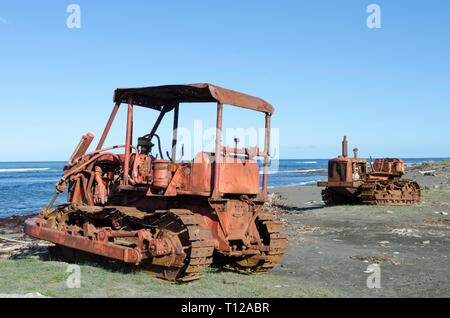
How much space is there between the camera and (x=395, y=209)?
18.8 m

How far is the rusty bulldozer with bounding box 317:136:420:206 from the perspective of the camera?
2012 centimetres

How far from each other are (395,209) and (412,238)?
21.4 ft

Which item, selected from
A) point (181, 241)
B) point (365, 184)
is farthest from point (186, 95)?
point (365, 184)

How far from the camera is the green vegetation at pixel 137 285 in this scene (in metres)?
6.25

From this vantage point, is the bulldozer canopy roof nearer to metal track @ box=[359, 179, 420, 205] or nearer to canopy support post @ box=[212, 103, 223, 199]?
canopy support post @ box=[212, 103, 223, 199]

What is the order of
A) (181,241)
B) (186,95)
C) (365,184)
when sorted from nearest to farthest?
1. (181,241)
2. (186,95)
3. (365,184)

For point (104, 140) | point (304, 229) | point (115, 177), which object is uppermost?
point (104, 140)

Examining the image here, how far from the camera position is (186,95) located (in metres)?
8.24

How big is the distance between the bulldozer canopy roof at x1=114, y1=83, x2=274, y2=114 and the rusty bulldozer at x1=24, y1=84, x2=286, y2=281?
0.02 meters

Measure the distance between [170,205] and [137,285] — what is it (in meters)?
1.68

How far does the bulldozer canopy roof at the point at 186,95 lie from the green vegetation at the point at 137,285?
2927 millimetres

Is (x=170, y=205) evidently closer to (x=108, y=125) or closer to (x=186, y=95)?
(x=186, y=95)
